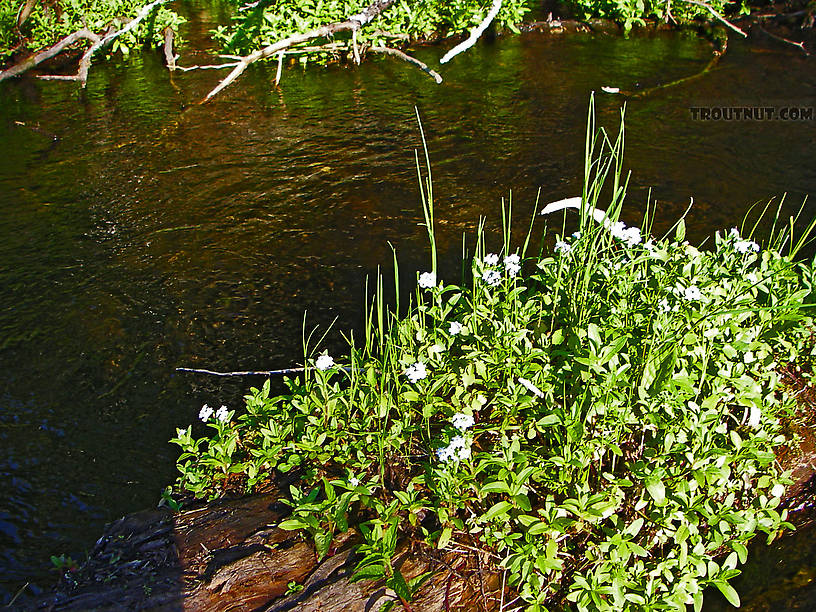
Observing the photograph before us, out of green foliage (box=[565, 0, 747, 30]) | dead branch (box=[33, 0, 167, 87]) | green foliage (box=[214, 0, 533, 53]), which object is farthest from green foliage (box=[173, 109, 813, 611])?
green foliage (box=[565, 0, 747, 30])

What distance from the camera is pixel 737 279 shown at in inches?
119

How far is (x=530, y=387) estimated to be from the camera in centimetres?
269

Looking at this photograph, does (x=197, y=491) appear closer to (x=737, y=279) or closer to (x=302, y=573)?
(x=302, y=573)

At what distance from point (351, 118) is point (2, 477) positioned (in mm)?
5314

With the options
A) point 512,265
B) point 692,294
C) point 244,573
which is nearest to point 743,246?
point 692,294

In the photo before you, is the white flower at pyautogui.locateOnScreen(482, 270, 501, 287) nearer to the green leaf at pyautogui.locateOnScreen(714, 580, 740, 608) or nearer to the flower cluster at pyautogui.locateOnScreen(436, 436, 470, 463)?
the flower cluster at pyautogui.locateOnScreen(436, 436, 470, 463)

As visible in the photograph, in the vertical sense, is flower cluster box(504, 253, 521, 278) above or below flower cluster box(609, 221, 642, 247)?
below

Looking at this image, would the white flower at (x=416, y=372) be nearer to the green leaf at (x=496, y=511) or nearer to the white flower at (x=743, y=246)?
the green leaf at (x=496, y=511)

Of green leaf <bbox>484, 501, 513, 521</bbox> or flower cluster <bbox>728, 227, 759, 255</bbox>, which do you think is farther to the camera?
flower cluster <bbox>728, 227, 759, 255</bbox>

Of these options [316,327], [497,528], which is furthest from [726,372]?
[316,327]

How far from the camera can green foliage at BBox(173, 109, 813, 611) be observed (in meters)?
2.38

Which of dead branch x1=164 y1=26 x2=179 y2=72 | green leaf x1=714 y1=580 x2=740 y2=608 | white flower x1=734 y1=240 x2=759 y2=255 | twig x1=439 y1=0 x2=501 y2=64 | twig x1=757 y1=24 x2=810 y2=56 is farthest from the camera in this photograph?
twig x1=757 y1=24 x2=810 y2=56

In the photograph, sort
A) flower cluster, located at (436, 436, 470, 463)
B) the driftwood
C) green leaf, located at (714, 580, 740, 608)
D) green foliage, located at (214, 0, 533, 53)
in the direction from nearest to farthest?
green leaf, located at (714, 580, 740, 608), flower cluster, located at (436, 436, 470, 463), the driftwood, green foliage, located at (214, 0, 533, 53)

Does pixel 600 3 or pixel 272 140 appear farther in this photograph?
pixel 600 3
